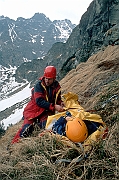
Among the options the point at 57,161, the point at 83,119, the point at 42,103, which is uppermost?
the point at 42,103

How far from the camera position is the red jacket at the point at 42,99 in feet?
16.3

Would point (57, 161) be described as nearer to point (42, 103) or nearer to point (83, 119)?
point (83, 119)

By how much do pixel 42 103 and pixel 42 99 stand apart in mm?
78

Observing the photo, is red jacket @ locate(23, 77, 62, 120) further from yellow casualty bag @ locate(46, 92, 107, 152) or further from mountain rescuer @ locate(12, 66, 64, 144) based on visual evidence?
yellow casualty bag @ locate(46, 92, 107, 152)

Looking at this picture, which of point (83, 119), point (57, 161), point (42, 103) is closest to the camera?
point (57, 161)

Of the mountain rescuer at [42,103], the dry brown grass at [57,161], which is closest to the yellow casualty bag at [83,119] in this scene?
the dry brown grass at [57,161]

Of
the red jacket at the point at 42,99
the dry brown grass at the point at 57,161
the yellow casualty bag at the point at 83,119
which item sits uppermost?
the red jacket at the point at 42,99

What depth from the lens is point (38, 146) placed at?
356 cm

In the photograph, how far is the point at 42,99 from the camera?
4.99 metres

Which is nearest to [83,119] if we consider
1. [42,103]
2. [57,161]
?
[57,161]

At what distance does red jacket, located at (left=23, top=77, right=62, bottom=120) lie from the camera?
16.3 ft

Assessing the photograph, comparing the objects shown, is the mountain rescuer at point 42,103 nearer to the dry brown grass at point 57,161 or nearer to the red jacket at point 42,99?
the red jacket at point 42,99

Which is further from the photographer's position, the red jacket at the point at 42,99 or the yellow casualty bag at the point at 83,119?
the red jacket at the point at 42,99

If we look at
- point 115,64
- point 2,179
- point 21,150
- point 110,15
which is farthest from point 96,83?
point 110,15
